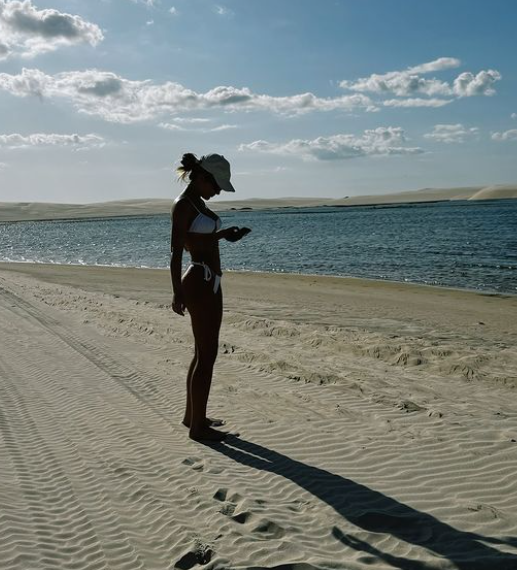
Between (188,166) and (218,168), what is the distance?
0.25 m

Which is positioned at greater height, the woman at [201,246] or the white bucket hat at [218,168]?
the white bucket hat at [218,168]

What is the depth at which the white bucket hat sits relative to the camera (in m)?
4.79

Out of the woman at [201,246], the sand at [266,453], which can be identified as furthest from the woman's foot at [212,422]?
the woman at [201,246]

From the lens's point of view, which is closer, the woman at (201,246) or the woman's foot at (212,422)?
the woman at (201,246)

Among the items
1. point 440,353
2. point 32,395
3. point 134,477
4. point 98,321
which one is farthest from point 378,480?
point 98,321

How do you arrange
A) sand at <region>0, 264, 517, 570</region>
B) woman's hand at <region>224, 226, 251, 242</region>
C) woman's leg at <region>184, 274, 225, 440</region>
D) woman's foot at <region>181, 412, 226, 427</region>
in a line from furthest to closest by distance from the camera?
woman's foot at <region>181, 412, 226, 427</region> → woman's leg at <region>184, 274, 225, 440</region> → woman's hand at <region>224, 226, 251, 242</region> → sand at <region>0, 264, 517, 570</region>

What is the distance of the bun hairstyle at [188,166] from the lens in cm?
484

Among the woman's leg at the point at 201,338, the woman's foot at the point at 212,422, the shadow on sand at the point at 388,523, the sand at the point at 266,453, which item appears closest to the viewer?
the shadow on sand at the point at 388,523

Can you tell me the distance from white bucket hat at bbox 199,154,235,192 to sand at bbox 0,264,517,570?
222 cm

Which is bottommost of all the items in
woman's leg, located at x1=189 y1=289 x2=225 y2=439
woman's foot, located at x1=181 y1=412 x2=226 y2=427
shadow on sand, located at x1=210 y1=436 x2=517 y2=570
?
shadow on sand, located at x1=210 y1=436 x2=517 y2=570

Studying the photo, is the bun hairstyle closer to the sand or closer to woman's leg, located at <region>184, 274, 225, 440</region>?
woman's leg, located at <region>184, 274, 225, 440</region>

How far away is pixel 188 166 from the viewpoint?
487 centimetres

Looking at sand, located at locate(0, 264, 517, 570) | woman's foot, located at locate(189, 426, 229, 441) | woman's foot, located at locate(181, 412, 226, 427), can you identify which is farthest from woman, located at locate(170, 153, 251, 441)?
sand, located at locate(0, 264, 517, 570)

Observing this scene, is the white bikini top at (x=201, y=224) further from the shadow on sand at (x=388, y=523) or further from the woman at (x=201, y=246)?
Result: the shadow on sand at (x=388, y=523)
